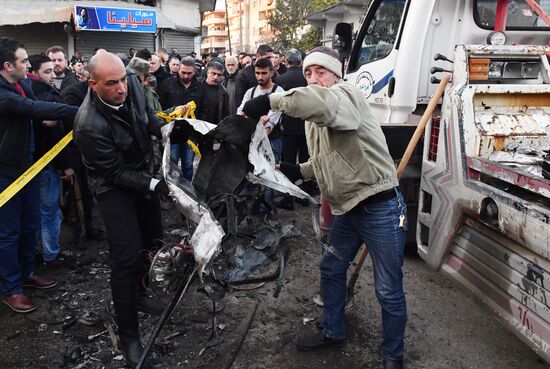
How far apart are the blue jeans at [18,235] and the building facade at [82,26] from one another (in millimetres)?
13142

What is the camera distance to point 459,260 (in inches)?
115

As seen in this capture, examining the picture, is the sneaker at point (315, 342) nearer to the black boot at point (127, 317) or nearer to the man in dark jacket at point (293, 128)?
the black boot at point (127, 317)

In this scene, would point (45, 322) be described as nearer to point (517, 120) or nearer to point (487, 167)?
point (487, 167)

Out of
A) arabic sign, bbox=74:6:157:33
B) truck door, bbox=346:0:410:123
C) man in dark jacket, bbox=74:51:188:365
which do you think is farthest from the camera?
arabic sign, bbox=74:6:157:33

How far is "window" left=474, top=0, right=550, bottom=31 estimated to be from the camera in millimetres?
4113

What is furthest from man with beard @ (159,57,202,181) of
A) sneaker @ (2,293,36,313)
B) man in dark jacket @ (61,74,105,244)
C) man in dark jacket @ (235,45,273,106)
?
sneaker @ (2,293,36,313)

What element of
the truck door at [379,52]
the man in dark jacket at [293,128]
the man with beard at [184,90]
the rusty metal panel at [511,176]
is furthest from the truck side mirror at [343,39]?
the rusty metal panel at [511,176]

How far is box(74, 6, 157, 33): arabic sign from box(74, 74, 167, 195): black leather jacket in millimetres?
13957

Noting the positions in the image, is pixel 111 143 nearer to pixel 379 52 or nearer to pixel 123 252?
pixel 123 252

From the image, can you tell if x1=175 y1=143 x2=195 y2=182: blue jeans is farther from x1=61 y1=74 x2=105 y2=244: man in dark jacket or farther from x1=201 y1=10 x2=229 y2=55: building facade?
x1=201 y1=10 x2=229 y2=55: building facade

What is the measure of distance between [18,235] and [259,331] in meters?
2.01

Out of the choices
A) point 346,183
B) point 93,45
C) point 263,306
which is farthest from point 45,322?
point 93,45

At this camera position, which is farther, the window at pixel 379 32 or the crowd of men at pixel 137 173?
the window at pixel 379 32

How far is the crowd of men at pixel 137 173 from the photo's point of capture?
99.0 inches
